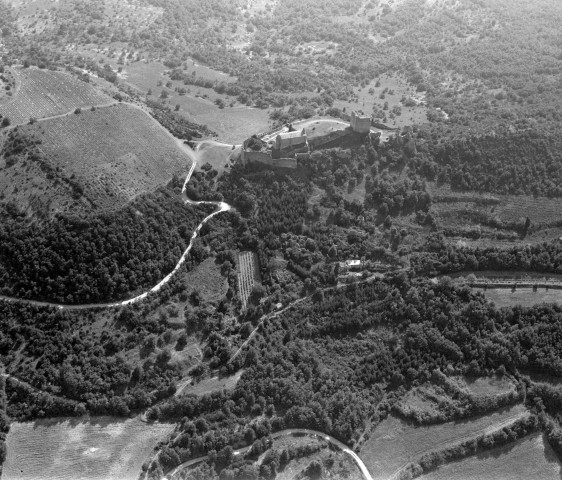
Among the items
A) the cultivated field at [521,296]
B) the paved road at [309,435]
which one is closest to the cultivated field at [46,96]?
the paved road at [309,435]

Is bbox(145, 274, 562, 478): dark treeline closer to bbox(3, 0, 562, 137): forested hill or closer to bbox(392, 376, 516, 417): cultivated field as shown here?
bbox(392, 376, 516, 417): cultivated field

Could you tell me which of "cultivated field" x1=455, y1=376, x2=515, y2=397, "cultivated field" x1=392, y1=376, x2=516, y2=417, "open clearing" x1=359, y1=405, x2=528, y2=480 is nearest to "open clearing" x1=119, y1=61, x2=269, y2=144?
"cultivated field" x1=392, y1=376, x2=516, y2=417

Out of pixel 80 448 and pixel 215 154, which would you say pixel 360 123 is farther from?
pixel 80 448

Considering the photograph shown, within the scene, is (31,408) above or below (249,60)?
below

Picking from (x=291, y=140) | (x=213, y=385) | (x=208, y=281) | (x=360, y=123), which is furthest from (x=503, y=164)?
(x=213, y=385)

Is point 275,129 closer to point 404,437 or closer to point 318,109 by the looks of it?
point 318,109

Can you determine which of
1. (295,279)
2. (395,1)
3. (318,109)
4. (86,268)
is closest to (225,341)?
(295,279)
